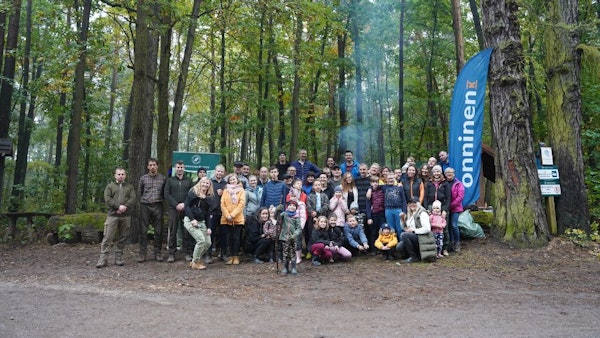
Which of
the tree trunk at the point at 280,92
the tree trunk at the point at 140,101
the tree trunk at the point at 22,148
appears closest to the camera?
the tree trunk at the point at 140,101

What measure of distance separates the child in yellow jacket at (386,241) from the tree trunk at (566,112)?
3667 mm

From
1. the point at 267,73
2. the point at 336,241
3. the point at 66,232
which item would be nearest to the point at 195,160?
the point at 66,232

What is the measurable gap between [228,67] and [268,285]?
16.4 meters

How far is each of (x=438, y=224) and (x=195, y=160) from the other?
230 inches

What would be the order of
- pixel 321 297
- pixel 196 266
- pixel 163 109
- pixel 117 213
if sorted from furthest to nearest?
pixel 163 109 < pixel 117 213 < pixel 196 266 < pixel 321 297

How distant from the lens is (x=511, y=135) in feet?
30.1

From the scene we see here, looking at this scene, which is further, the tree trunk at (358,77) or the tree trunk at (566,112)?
the tree trunk at (358,77)

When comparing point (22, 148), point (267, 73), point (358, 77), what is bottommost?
point (22, 148)

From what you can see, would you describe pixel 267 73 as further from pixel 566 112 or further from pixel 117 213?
pixel 566 112

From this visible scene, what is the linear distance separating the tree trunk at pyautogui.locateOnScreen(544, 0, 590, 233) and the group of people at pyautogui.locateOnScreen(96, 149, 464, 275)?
239 centimetres

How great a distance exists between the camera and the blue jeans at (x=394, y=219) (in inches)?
359

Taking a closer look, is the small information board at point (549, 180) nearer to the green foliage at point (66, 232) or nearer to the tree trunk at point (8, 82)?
the green foliage at point (66, 232)

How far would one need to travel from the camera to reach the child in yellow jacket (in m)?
8.81

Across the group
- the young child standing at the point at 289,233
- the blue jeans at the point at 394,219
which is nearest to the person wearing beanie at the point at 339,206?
the blue jeans at the point at 394,219
